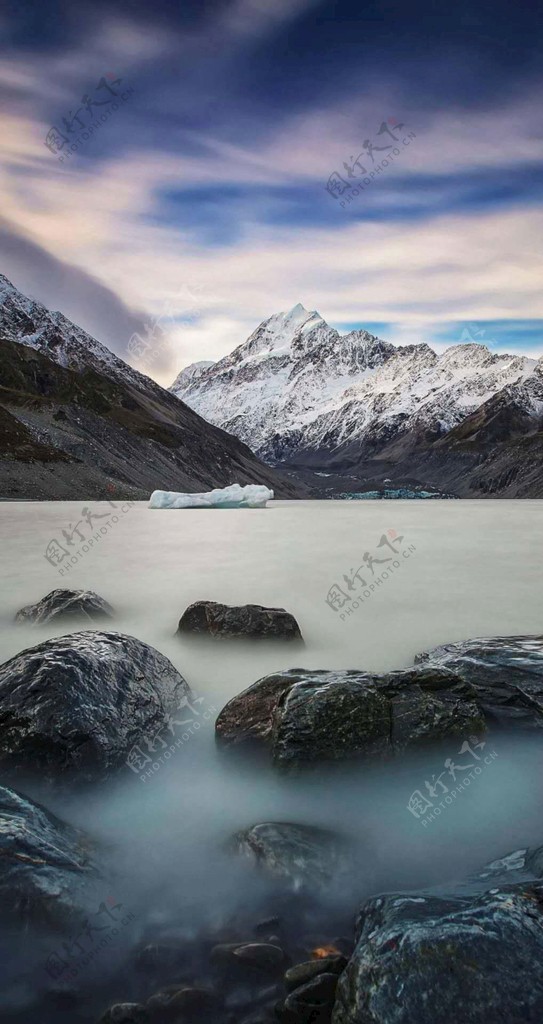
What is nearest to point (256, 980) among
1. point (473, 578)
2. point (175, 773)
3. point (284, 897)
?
point (284, 897)

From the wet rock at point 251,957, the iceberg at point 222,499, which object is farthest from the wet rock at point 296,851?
the iceberg at point 222,499

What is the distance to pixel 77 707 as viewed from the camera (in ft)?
21.2

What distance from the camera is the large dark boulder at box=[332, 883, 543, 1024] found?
327cm

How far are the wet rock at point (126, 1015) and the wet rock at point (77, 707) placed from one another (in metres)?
2.68

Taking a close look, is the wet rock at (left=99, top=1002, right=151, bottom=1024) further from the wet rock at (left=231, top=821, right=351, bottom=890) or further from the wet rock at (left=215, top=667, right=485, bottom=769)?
the wet rock at (left=215, top=667, right=485, bottom=769)

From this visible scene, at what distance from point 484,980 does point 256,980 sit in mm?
1470

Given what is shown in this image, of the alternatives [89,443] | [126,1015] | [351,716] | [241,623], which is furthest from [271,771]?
[89,443]

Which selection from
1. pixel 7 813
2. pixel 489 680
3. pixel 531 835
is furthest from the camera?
pixel 489 680

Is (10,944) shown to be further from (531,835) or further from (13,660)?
(531,835)

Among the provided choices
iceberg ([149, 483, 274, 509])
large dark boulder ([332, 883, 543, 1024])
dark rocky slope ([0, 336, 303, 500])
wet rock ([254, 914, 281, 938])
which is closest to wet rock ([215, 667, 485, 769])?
wet rock ([254, 914, 281, 938])

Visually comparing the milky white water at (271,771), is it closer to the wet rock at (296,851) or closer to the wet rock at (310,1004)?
the wet rock at (296,851)

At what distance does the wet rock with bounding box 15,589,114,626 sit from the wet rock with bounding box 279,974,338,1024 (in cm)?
883

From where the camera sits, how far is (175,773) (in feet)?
21.6

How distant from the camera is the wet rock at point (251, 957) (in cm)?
402
